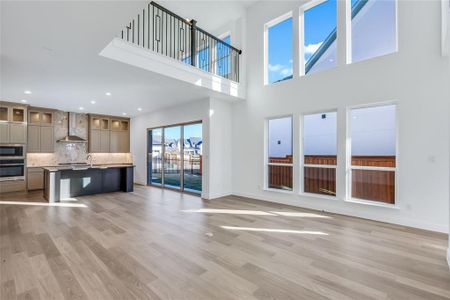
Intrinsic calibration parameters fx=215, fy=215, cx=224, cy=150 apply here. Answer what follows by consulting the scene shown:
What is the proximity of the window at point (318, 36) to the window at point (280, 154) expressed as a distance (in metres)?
1.42

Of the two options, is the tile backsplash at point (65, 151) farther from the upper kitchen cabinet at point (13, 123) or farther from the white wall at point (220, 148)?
the white wall at point (220, 148)

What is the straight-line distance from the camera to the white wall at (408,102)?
3559 mm

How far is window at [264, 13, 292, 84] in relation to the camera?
5.65 metres

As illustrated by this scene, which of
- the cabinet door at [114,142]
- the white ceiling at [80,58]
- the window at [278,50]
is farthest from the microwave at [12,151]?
the window at [278,50]

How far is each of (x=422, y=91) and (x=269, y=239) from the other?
3.65 metres

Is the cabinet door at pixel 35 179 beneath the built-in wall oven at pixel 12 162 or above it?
beneath

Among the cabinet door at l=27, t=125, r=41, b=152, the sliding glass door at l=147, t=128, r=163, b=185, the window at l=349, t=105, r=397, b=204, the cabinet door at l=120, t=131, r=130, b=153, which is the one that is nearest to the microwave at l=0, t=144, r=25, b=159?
the cabinet door at l=27, t=125, r=41, b=152

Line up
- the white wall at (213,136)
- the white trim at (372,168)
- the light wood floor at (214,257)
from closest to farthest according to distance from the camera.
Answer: the light wood floor at (214,257) → the white trim at (372,168) → the white wall at (213,136)

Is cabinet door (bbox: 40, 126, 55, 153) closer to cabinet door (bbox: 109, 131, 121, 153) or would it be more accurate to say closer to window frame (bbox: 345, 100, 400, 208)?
cabinet door (bbox: 109, 131, 121, 153)

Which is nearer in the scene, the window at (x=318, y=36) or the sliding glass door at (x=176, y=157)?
the window at (x=318, y=36)

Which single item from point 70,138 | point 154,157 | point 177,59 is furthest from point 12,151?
point 177,59

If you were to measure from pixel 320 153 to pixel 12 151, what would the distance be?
894 cm

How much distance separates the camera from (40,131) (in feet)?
24.1

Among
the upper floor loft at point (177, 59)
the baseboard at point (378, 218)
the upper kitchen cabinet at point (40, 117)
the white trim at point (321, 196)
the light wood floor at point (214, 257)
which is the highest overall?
the upper floor loft at point (177, 59)
